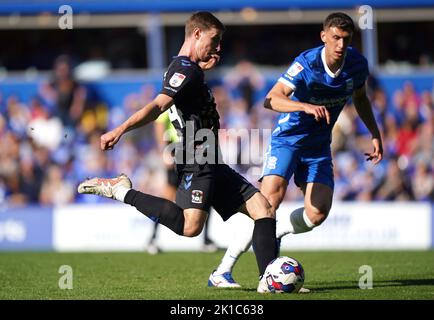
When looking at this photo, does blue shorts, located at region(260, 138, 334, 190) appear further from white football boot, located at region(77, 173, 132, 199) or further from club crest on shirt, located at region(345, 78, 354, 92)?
white football boot, located at region(77, 173, 132, 199)

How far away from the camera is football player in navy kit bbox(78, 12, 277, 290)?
25.6ft

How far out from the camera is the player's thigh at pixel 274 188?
343 inches

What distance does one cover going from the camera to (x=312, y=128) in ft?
29.6

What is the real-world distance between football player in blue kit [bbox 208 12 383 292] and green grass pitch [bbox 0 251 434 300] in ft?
2.26

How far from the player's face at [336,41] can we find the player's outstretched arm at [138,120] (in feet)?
6.54

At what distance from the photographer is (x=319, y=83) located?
8.70m

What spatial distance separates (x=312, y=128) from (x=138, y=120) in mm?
2457

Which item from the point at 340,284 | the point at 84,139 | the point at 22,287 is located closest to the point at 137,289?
the point at 22,287

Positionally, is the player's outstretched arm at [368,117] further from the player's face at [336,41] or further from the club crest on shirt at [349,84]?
the player's face at [336,41]

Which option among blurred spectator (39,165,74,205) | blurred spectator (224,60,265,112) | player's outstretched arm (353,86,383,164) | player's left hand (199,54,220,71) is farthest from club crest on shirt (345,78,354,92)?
blurred spectator (39,165,74,205)

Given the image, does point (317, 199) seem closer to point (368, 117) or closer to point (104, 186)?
point (368, 117)
